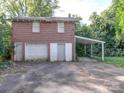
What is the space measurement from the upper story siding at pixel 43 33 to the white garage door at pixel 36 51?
0.66m

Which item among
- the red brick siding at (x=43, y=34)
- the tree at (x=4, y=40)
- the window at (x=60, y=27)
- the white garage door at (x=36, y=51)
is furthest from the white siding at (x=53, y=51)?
the tree at (x=4, y=40)

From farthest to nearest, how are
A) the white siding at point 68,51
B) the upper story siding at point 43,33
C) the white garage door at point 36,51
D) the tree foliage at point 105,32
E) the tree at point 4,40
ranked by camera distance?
the tree foliage at point 105,32
the white siding at point 68,51
the upper story siding at point 43,33
the white garage door at point 36,51
the tree at point 4,40

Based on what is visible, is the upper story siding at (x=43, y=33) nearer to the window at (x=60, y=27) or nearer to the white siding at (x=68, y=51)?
the window at (x=60, y=27)

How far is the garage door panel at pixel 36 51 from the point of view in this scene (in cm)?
3334

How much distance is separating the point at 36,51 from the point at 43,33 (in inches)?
84.8

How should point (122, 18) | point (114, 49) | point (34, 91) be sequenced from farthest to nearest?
point (114, 49), point (122, 18), point (34, 91)

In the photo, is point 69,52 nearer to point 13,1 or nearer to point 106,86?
point 106,86

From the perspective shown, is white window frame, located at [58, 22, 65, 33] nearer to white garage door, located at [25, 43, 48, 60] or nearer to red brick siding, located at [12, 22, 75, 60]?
red brick siding, located at [12, 22, 75, 60]

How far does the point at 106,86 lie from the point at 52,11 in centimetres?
4289

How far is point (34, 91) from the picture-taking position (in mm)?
12578

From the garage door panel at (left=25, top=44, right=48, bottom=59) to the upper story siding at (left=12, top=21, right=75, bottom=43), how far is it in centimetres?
66

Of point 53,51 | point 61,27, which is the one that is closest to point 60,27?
point 61,27

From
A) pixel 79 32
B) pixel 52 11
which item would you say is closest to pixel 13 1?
pixel 52 11

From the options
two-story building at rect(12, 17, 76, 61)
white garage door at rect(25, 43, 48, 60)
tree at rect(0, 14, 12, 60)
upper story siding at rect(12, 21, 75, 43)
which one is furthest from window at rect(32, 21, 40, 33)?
tree at rect(0, 14, 12, 60)
